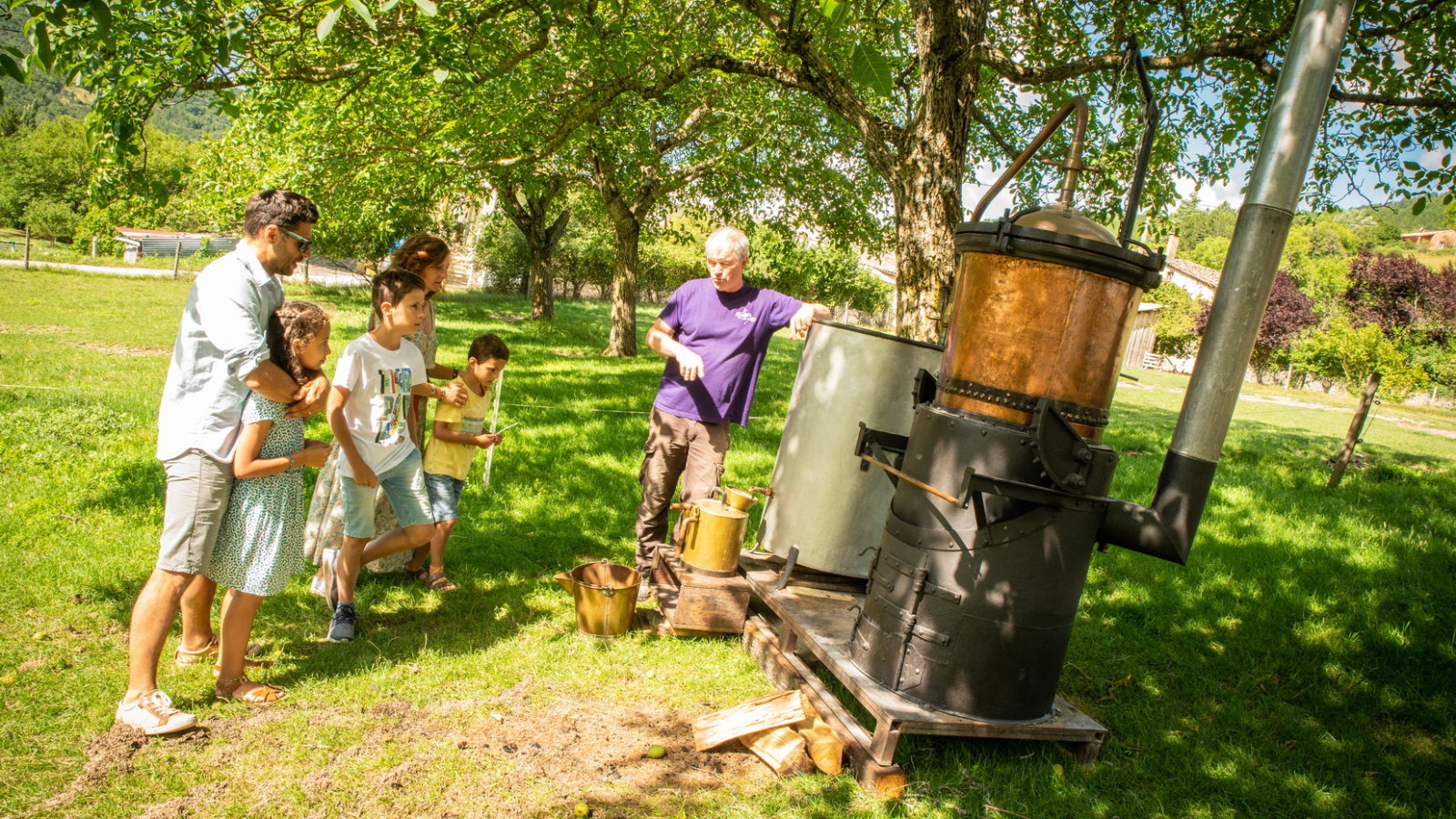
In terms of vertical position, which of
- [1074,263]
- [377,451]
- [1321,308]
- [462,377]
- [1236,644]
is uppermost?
[1321,308]

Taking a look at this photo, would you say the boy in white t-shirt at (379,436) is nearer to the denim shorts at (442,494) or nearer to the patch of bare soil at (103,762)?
the denim shorts at (442,494)

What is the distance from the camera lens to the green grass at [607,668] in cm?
304

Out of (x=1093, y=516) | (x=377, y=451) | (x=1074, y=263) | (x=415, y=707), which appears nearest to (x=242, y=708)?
(x=415, y=707)

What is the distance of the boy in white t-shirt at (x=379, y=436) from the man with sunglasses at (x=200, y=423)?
59cm

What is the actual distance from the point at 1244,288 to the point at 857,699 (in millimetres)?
2378

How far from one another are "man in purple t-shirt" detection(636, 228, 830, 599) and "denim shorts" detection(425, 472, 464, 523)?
3.77ft

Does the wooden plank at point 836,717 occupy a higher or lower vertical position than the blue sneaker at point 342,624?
higher

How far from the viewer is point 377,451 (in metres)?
3.96

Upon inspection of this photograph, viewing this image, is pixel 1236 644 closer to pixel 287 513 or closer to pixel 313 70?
pixel 287 513

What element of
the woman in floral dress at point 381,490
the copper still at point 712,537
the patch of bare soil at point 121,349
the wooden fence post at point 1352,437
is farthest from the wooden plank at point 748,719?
the patch of bare soil at point 121,349

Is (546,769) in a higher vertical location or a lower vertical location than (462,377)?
lower

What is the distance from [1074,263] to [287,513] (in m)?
3.36

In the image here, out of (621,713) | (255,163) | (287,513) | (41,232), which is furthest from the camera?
(41,232)

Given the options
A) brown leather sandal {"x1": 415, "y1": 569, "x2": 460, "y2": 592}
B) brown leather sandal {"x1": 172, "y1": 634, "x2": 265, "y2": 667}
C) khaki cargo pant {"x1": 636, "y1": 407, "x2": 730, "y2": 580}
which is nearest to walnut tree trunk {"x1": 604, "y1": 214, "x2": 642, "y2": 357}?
khaki cargo pant {"x1": 636, "y1": 407, "x2": 730, "y2": 580}
